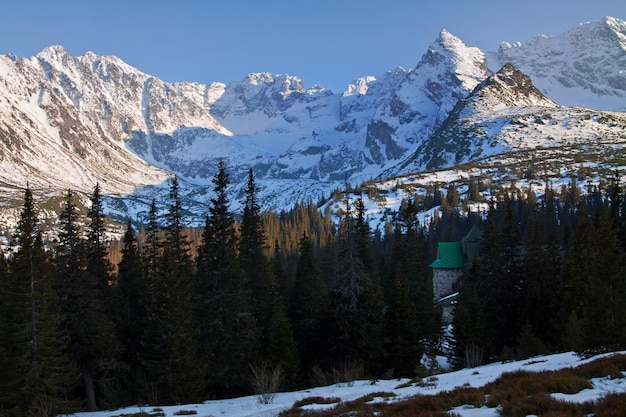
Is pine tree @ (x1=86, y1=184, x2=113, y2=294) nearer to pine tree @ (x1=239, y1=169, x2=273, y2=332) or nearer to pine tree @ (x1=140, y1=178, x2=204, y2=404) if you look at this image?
pine tree @ (x1=140, y1=178, x2=204, y2=404)

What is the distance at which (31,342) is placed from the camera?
1096 inches

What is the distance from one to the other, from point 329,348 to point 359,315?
4090 millimetres

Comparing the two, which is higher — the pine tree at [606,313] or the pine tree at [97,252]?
the pine tree at [97,252]

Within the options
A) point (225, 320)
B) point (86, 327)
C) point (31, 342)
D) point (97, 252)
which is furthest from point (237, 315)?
point (97, 252)

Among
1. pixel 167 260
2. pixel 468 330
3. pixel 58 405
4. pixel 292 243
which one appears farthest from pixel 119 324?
pixel 292 243

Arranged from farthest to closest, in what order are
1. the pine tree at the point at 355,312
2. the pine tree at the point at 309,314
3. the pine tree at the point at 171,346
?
the pine tree at the point at 309,314 → the pine tree at the point at 355,312 → the pine tree at the point at 171,346

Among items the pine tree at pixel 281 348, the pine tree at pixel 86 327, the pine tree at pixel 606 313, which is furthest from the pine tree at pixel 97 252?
the pine tree at pixel 606 313

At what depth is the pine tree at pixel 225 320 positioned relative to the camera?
3459 cm

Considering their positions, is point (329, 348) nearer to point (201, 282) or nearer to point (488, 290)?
→ point (201, 282)

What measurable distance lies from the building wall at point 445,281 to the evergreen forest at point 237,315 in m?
21.7

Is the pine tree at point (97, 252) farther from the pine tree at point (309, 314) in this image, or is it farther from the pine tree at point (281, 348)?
the pine tree at point (309, 314)

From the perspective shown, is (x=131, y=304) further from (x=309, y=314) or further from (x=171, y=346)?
(x=309, y=314)

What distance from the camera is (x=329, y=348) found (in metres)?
39.5

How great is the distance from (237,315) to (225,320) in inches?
35.4
